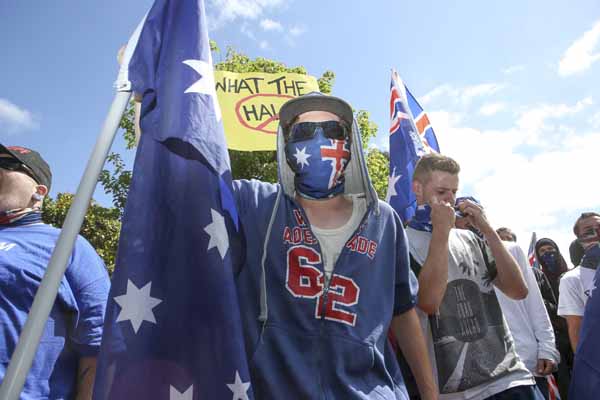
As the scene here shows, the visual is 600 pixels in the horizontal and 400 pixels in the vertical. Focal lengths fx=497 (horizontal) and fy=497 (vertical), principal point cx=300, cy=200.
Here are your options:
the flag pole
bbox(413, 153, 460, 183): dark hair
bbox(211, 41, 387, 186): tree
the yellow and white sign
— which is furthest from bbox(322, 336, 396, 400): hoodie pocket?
bbox(211, 41, 387, 186): tree

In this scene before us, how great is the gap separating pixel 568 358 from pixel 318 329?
15.1ft

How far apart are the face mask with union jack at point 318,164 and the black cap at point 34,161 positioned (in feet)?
4.82

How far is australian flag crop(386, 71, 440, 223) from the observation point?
436 centimetres

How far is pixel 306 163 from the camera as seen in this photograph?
2.14m

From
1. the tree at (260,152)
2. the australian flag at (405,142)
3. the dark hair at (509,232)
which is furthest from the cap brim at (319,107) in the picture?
the tree at (260,152)

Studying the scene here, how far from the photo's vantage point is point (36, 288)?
2334 mm

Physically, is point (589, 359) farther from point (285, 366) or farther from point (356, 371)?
point (285, 366)

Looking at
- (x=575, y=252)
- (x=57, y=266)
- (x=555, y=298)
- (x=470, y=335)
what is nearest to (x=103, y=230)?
(x=555, y=298)

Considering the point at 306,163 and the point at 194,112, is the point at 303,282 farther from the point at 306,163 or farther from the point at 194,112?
the point at 194,112

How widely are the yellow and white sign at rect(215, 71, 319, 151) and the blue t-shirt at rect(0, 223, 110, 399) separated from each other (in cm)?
211

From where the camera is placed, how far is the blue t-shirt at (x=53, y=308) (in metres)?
2.26

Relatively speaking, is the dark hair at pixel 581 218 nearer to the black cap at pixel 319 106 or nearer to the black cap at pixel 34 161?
the black cap at pixel 319 106

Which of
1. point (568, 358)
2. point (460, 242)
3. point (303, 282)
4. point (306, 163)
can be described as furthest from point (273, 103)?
point (568, 358)

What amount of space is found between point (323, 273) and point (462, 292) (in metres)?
1.24
